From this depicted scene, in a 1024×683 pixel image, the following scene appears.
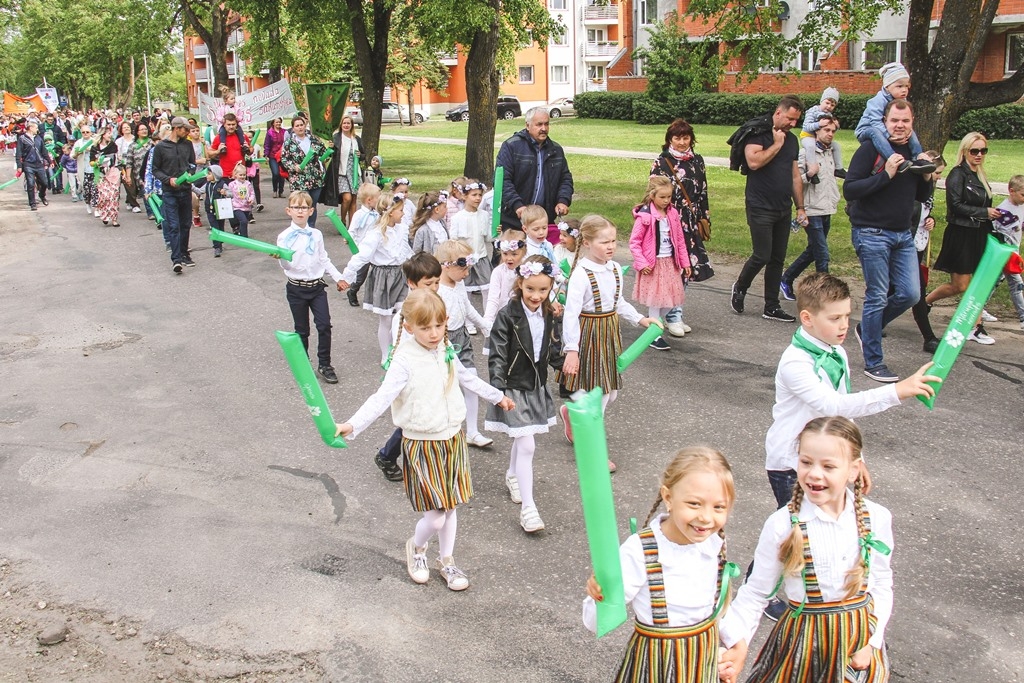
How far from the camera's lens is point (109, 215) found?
1803cm

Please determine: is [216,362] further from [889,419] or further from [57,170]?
[57,170]

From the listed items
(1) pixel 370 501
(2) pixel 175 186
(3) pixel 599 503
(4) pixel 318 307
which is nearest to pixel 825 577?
(3) pixel 599 503

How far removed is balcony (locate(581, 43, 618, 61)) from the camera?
73375 mm

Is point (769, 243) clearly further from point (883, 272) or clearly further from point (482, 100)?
point (482, 100)

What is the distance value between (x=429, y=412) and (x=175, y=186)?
9.52 meters

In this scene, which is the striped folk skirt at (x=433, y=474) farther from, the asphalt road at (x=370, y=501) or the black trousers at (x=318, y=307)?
the black trousers at (x=318, y=307)

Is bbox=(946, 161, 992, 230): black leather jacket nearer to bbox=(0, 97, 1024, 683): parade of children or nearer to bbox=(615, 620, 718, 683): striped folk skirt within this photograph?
bbox=(0, 97, 1024, 683): parade of children

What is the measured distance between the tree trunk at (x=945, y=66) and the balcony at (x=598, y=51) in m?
63.8

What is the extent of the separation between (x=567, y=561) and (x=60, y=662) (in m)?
2.48

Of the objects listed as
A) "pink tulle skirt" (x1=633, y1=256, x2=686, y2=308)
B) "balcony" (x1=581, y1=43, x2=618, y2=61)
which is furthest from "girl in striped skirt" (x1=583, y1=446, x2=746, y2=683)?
"balcony" (x1=581, y1=43, x2=618, y2=61)

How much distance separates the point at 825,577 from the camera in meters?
3.21

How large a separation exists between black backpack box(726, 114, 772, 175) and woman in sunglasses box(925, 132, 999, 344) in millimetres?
1685

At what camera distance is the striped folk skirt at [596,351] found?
20.9ft

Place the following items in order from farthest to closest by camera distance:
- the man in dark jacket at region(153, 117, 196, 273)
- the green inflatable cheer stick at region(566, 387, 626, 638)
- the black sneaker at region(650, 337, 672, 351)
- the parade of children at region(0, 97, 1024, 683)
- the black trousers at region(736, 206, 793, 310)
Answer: the man in dark jacket at region(153, 117, 196, 273) → the black trousers at region(736, 206, 793, 310) → the black sneaker at region(650, 337, 672, 351) → the parade of children at region(0, 97, 1024, 683) → the green inflatable cheer stick at region(566, 387, 626, 638)
